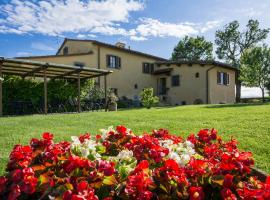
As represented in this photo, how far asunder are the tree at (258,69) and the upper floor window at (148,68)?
8.99m

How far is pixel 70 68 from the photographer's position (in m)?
17.7

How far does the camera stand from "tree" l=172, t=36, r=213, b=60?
5225 centimetres

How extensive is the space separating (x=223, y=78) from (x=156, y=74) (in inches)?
263

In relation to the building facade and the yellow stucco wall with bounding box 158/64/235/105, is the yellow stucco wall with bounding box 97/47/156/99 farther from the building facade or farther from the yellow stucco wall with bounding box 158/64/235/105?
the yellow stucco wall with bounding box 158/64/235/105

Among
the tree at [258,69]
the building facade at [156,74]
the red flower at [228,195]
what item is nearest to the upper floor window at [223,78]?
the building facade at [156,74]

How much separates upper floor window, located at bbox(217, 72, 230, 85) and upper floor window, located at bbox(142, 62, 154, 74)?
21.2 ft

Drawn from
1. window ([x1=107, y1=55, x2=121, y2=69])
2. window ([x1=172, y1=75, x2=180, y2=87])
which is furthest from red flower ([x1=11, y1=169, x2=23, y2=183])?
window ([x1=172, y1=75, x2=180, y2=87])

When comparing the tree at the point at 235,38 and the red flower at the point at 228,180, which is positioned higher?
the tree at the point at 235,38

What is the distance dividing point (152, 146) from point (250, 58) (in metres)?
31.4

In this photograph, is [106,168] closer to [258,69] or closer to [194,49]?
[258,69]

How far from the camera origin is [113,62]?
94.2 feet

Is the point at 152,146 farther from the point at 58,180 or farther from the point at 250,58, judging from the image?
the point at 250,58

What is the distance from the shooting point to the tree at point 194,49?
2057 inches

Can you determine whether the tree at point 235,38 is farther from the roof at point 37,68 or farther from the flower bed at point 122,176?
the flower bed at point 122,176
